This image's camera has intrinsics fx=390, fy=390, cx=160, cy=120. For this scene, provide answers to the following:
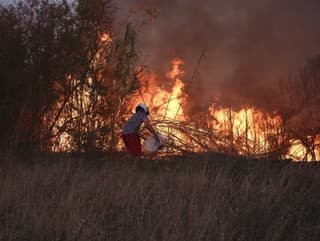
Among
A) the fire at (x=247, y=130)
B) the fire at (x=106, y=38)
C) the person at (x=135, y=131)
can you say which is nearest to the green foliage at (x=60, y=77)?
the fire at (x=106, y=38)

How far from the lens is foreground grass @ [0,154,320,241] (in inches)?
151

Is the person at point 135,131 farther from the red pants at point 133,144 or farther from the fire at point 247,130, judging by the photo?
the fire at point 247,130

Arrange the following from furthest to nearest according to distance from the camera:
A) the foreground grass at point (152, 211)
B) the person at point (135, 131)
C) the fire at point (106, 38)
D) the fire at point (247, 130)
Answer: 1. the fire at point (106, 38)
2. the fire at point (247, 130)
3. the person at point (135, 131)
4. the foreground grass at point (152, 211)

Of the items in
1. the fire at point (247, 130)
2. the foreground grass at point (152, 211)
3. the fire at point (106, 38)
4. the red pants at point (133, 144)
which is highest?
the fire at point (106, 38)

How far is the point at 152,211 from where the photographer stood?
4445 millimetres

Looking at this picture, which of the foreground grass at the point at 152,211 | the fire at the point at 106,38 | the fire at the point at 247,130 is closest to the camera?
the foreground grass at the point at 152,211

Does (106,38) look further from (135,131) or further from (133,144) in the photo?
(133,144)

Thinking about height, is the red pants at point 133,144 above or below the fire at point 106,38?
below

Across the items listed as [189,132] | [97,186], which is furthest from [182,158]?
[97,186]

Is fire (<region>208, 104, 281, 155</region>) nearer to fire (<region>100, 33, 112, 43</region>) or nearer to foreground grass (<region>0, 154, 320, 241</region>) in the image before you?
foreground grass (<region>0, 154, 320, 241</region>)

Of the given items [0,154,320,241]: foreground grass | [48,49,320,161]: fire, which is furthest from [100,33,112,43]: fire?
[0,154,320,241]: foreground grass

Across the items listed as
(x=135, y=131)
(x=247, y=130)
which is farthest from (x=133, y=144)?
(x=247, y=130)

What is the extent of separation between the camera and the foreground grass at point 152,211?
3848 mm

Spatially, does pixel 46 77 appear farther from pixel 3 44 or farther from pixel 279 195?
pixel 279 195
